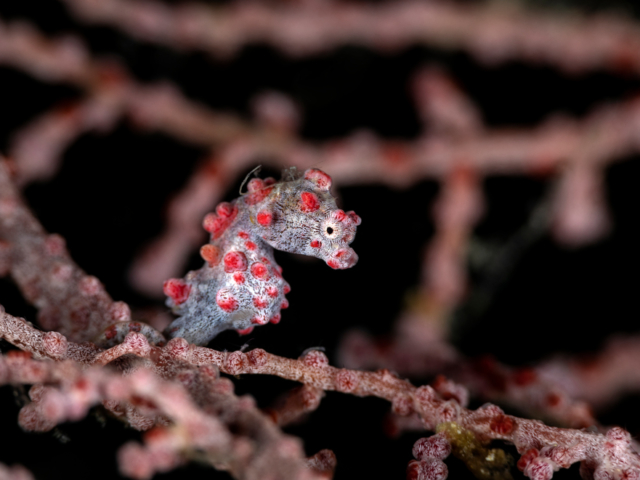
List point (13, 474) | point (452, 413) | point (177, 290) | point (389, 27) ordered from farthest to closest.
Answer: point (389, 27) < point (177, 290) < point (452, 413) < point (13, 474)

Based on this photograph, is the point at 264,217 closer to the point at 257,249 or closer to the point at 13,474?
the point at 257,249

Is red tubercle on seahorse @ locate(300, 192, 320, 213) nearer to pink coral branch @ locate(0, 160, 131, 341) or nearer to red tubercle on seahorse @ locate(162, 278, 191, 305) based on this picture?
red tubercle on seahorse @ locate(162, 278, 191, 305)

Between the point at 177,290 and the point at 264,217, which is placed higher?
the point at 264,217

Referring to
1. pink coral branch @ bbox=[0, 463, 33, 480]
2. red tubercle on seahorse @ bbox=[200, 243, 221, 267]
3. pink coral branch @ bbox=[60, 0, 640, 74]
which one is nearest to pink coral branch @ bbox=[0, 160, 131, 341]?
red tubercle on seahorse @ bbox=[200, 243, 221, 267]

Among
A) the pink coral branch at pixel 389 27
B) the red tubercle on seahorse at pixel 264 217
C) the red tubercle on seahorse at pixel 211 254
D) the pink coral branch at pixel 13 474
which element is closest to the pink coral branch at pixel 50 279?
the red tubercle on seahorse at pixel 211 254

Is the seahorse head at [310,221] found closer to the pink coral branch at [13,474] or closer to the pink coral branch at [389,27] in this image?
the pink coral branch at [13,474]

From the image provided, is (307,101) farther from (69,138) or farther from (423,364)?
(423,364)

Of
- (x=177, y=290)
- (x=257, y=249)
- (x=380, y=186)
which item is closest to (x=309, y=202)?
(x=257, y=249)
